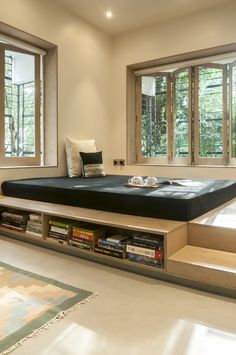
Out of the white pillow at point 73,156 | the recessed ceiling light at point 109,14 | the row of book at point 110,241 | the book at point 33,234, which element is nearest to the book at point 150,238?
the row of book at point 110,241

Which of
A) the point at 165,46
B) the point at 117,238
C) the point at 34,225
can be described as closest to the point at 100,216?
the point at 117,238

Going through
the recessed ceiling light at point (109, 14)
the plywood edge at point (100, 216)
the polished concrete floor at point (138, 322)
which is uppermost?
the recessed ceiling light at point (109, 14)

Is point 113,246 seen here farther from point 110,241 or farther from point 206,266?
point 206,266

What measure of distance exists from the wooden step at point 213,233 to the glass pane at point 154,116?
2.52 m

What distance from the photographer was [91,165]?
380cm

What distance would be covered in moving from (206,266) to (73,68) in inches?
130

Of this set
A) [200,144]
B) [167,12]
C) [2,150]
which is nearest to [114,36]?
[167,12]

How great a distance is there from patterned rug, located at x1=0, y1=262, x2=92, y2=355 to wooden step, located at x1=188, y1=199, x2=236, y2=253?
0.80 m

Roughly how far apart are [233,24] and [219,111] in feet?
3.46

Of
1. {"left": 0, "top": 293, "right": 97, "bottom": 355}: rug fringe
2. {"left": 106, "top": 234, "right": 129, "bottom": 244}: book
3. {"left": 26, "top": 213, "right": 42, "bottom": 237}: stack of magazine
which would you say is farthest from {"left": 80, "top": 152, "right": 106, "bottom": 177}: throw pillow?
{"left": 0, "top": 293, "right": 97, "bottom": 355}: rug fringe

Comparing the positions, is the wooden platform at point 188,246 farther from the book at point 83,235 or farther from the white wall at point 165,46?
the white wall at point 165,46

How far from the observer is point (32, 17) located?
3438 mm

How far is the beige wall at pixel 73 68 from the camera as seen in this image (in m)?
3.40

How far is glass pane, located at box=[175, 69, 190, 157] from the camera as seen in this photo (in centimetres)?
418
